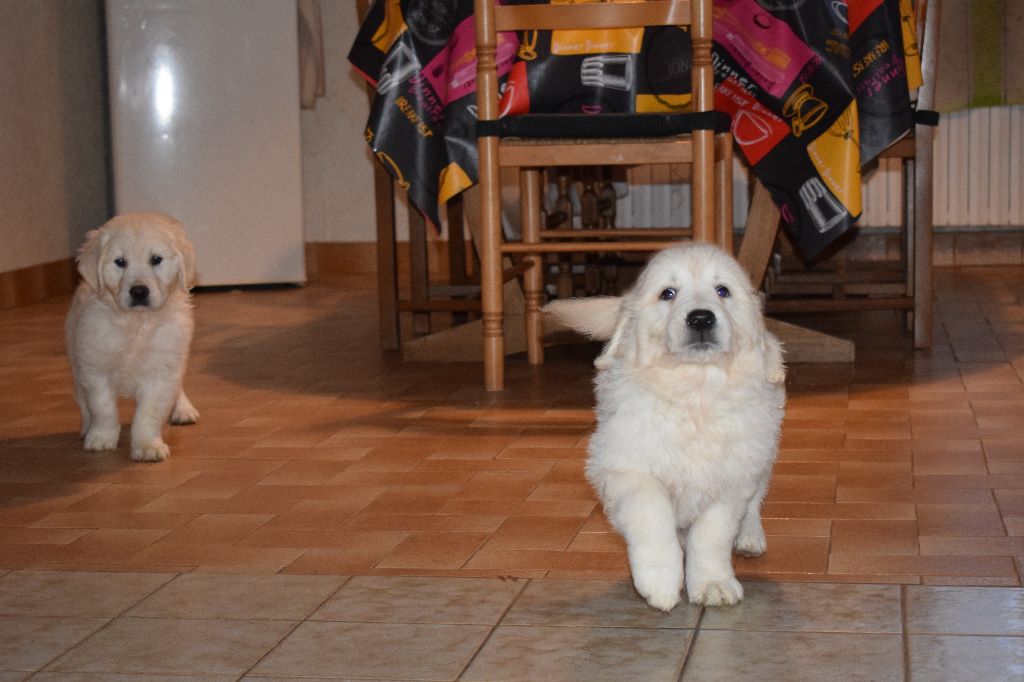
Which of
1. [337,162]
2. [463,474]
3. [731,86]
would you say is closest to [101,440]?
[463,474]

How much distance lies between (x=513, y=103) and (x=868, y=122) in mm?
1084

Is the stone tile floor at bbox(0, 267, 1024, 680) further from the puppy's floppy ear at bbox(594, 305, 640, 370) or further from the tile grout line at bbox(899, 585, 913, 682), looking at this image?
the puppy's floppy ear at bbox(594, 305, 640, 370)

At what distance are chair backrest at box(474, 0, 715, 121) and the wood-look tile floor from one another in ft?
3.04

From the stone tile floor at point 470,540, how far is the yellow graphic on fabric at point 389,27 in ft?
3.48

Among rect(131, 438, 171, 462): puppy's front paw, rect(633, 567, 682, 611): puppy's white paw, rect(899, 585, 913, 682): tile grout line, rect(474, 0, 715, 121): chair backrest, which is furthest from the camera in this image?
rect(474, 0, 715, 121): chair backrest

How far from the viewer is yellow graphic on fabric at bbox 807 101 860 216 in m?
4.19

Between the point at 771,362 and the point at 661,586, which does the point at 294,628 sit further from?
the point at 771,362

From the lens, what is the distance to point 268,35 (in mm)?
7629

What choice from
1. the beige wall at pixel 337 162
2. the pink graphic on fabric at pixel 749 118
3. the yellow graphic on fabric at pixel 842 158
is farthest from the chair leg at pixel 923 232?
the beige wall at pixel 337 162

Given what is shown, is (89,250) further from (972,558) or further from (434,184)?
(972,558)

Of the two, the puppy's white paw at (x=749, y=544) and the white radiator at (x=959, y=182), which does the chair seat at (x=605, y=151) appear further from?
the white radiator at (x=959, y=182)

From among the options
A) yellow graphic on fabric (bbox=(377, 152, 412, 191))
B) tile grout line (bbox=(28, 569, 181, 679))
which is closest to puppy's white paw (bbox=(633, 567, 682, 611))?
tile grout line (bbox=(28, 569, 181, 679))

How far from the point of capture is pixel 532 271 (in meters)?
4.68

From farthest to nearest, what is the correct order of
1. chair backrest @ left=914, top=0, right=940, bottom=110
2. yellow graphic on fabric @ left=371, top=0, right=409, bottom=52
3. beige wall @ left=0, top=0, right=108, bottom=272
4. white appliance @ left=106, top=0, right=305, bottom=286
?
1. white appliance @ left=106, top=0, right=305, bottom=286
2. beige wall @ left=0, top=0, right=108, bottom=272
3. chair backrest @ left=914, top=0, right=940, bottom=110
4. yellow graphic on fabric @ left=371, top=0, right=409, bottom=52
